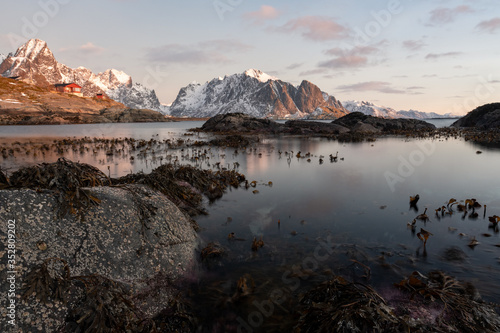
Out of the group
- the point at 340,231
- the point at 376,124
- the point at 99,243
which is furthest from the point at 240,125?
the point at 99,243

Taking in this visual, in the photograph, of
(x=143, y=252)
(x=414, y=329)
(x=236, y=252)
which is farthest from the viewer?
(x=236, y=252)

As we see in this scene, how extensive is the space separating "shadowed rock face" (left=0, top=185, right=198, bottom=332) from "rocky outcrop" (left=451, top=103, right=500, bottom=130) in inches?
2583

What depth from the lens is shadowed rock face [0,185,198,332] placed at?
11.5 feet

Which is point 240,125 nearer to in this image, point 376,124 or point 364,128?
point 364,128

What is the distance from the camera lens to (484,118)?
57625 mm

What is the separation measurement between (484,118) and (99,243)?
79201 millimetres

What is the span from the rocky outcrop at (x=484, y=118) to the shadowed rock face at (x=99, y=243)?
215 feet

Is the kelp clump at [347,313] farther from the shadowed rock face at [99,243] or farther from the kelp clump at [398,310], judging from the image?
the shadowed rock face at [99,243]

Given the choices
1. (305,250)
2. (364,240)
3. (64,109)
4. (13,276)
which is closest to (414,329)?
(305,250)

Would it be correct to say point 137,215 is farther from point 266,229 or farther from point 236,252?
point 266,229

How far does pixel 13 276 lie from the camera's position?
3.45 meters

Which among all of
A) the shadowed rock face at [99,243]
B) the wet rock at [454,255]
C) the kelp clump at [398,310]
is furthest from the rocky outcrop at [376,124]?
the shadowed rock face at [99,243]

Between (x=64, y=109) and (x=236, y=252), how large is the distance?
504 ft

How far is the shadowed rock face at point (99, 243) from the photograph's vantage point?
349 centimetres
